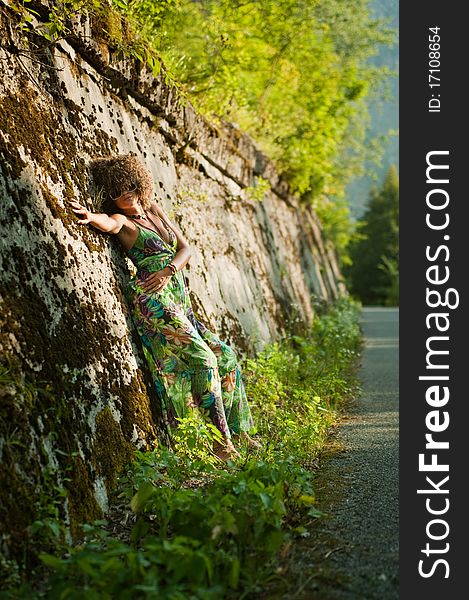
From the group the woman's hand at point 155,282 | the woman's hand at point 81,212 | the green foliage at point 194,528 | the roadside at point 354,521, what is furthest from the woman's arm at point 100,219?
the roadside at point 354,521

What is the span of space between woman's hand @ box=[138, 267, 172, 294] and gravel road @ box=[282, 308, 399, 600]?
64.5 inches

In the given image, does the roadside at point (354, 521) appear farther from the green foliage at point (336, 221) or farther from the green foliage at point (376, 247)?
the green foliage at point (376, 247)

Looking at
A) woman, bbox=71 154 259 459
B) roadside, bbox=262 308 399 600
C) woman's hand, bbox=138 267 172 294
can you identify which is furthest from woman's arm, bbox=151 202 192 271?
roadside, bbox=262 308 399 600

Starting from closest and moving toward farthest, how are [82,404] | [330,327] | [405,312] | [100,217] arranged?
[82,404] < [100,217] < [405,312] < [330,327]

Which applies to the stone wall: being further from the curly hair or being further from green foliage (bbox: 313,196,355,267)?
green foliage (bbox: 313,196,355,267)

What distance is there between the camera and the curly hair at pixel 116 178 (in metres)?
5.38

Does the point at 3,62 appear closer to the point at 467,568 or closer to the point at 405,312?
the point at 405,312

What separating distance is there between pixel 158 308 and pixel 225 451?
1.05 meters

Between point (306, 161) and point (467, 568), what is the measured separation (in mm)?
12924

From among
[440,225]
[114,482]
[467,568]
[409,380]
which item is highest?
[440,225]

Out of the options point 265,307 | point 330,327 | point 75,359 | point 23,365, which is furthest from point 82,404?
point 330,327

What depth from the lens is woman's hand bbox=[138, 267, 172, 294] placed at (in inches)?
214

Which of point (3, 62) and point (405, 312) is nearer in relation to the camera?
point (3, 62)

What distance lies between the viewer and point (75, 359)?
439cm
